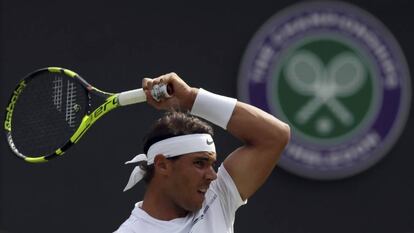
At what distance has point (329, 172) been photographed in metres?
6.79

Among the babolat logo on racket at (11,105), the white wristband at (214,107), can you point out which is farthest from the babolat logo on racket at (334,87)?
the white wristband at (214,107)

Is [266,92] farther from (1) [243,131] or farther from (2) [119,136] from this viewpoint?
(1) [243,131]

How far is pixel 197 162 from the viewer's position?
4406 mm

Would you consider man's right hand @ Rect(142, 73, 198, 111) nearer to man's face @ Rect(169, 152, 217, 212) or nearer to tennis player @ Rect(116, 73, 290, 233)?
tennis player @ Rect(116, 73, 290, 233)

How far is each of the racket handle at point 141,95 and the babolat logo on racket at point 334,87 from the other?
7.07 ft

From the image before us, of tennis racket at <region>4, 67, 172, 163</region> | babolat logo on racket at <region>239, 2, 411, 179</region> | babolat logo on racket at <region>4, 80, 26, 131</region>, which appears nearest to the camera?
tennis racket at <region>4, 67, 172, 163</region>

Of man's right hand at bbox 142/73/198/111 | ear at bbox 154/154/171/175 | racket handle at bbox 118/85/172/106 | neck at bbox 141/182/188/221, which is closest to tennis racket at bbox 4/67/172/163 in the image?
racket handle at bbox 118/85/172/106

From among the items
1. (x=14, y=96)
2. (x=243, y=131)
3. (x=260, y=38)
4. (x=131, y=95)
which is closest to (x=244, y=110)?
(x=243, y=131)

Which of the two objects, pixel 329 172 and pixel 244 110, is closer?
pixel 244 110

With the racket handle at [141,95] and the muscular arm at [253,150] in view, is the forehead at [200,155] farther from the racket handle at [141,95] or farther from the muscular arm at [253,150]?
the racket handle at [141,95]

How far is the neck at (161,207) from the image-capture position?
438cm

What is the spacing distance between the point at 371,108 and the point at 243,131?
2506mm

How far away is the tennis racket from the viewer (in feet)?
15.7

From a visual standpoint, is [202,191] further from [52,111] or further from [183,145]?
[52,111]
